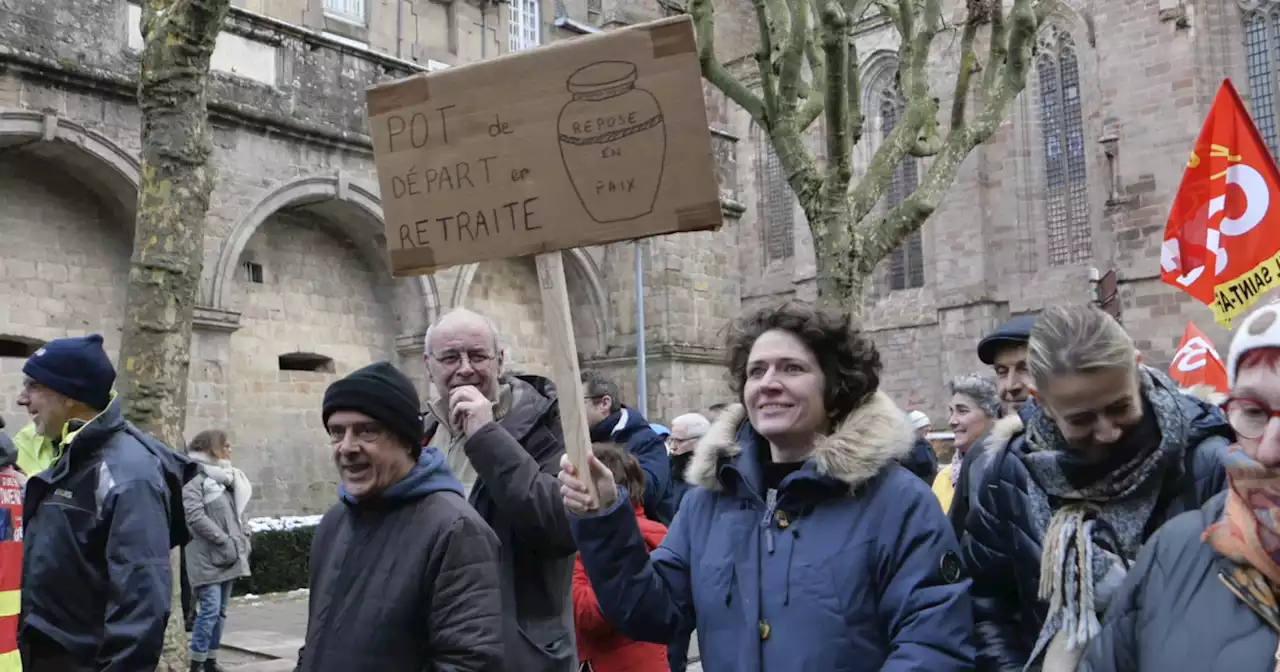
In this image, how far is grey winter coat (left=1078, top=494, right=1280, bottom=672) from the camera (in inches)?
63.7

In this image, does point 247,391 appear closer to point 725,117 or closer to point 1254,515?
point 1254,515

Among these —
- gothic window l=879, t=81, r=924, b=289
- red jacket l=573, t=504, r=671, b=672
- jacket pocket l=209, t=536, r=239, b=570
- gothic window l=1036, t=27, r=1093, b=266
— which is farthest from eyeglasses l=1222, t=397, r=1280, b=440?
gothic window l=879, t=81, r=924, b=289

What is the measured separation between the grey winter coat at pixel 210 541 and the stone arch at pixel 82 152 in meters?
3.79

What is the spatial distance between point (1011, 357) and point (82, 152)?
9.90 metres

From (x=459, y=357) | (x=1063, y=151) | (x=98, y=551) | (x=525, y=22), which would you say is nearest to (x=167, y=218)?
(x=98, y=551)

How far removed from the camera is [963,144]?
11773 mm

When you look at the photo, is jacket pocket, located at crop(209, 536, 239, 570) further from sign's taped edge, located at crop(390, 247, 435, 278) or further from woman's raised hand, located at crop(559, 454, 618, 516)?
woman's raised hand, located at crop(559, 454, 618, 516)

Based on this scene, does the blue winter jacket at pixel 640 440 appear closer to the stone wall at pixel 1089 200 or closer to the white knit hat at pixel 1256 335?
the white knit hat at pixel 1256 335

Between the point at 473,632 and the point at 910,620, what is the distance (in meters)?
0.98

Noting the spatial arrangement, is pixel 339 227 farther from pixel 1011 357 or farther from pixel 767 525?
pixel 767 525

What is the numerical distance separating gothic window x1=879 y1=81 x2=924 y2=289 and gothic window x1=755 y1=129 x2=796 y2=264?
126 inches

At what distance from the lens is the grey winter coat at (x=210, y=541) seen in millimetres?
7547

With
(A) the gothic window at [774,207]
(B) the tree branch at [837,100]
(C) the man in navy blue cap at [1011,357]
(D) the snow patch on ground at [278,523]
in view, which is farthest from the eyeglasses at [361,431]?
(A) the gothic window at [774,207]

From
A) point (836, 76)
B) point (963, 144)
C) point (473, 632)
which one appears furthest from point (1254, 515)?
point (963, 144)
